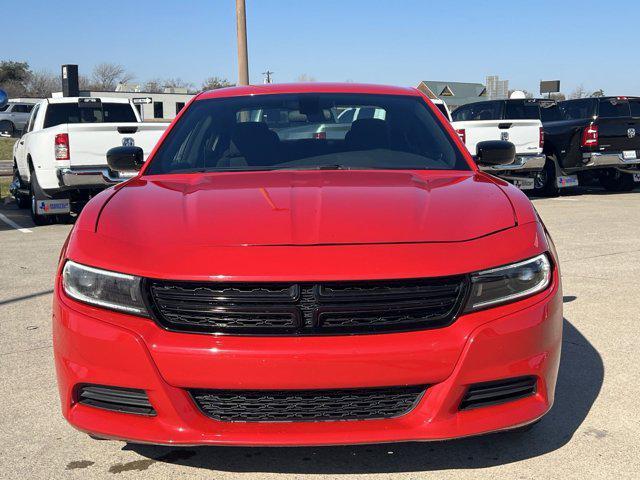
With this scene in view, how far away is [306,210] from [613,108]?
45.1 ft

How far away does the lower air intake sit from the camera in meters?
2.69

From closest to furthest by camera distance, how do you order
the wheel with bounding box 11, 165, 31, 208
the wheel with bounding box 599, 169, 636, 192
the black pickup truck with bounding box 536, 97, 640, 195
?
the wheel with bounding box 11, 165, 31, 208 < the black pickup truck with bounding box 536, 97, 640, 195 < the wheel with bounding box 599, 169, 636, 192

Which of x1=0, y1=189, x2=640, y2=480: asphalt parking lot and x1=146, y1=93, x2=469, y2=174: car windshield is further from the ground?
x1=146, y1=93, x2=469, y2=174: car windshield

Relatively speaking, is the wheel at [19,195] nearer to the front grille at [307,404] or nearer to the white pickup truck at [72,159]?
the white pickup truck at [72,159]

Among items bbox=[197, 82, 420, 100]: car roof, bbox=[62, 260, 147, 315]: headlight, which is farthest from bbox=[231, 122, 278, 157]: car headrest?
bbox=[62, 260, 147, 315]: headlight

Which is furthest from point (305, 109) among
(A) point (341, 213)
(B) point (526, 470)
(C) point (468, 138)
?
(C) point (468, 138)

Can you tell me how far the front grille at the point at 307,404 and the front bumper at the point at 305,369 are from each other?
0.10ft

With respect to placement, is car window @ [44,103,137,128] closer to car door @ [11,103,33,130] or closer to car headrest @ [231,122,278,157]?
car headrest @ [231,122,278,157]

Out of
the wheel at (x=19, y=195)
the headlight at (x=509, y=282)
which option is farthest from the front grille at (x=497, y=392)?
the wheel at (x=19, y=195)

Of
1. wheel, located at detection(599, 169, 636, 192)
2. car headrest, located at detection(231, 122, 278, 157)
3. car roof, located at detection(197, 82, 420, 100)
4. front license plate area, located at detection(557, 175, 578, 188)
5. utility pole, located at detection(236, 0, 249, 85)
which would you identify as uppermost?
utility pole, located at detection(236, 0, 249, 85)

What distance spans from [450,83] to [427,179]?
64.7 meters

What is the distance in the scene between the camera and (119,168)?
4605 mm

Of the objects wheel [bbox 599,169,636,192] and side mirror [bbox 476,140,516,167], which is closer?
side mirror [bbox 476,140,516,167]

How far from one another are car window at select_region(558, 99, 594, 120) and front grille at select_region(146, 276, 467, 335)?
45.5ft
